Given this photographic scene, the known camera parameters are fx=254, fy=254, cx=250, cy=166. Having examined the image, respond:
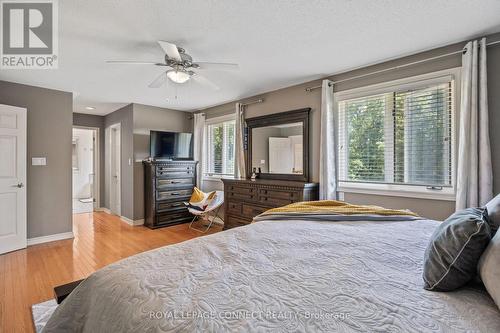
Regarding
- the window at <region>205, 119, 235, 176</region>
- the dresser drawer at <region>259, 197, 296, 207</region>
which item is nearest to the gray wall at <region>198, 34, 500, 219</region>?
the dresser drawer at <region>259, 197, 296, 207</region>

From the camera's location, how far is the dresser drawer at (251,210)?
3765mm

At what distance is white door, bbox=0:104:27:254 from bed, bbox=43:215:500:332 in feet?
10.8

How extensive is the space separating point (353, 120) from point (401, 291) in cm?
272

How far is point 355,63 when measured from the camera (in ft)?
9.76

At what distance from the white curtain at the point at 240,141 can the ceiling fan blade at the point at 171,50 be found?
218 centimetres

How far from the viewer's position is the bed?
725 millimetres

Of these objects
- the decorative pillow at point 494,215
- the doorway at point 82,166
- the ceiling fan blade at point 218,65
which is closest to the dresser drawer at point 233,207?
the ceiling fan blade at point 218,65

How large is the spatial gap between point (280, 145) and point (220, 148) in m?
1.60

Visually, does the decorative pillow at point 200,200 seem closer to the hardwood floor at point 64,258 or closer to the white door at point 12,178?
the hardwood floor at point 64,258

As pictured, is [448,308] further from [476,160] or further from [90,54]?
[90,54]

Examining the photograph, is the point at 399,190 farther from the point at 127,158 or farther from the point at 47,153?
the point at 47,153

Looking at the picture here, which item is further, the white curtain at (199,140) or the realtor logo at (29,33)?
the white curtain at (199,140)

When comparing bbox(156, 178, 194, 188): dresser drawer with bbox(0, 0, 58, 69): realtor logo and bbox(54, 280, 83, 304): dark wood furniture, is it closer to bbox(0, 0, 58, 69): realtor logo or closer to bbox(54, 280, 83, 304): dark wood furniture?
bbox(0, 0, 58, 69): realtor logo

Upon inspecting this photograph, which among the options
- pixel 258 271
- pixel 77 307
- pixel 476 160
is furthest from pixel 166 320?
pixel 476 160
